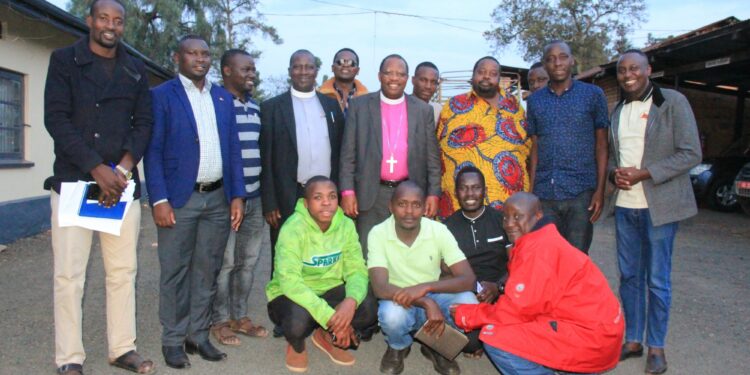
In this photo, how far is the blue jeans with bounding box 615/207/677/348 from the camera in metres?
3.98

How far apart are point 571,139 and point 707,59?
9.63 metres

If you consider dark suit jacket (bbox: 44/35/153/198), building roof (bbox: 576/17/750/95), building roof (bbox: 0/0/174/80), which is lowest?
dark suit jacket (bbox: 44/35/153/198)

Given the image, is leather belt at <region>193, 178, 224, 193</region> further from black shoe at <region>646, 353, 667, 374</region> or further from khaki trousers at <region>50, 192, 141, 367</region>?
black shoe at <region>646, 353, 667, 374</region>

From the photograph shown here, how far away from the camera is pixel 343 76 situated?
202 inches

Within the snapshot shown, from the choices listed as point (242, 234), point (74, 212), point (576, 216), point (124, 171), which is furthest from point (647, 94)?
point (74, 212)

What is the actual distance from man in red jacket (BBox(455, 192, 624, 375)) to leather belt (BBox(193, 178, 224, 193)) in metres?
2.01

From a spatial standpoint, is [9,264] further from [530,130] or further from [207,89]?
[530,130]

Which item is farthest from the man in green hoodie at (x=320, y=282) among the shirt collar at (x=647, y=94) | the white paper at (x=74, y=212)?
the shirt collar at (x=647, y=94)

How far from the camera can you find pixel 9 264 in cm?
682

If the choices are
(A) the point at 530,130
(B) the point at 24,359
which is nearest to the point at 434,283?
(A) the point at 530,130

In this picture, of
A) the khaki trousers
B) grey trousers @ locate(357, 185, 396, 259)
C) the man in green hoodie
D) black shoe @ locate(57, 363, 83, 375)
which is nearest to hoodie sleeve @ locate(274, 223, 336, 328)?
the man in green hoodie

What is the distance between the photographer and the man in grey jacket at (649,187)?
391 cm

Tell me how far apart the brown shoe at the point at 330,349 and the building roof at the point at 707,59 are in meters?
8.44

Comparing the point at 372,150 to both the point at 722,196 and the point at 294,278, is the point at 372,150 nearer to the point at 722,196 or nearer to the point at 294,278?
the point at 294,278
